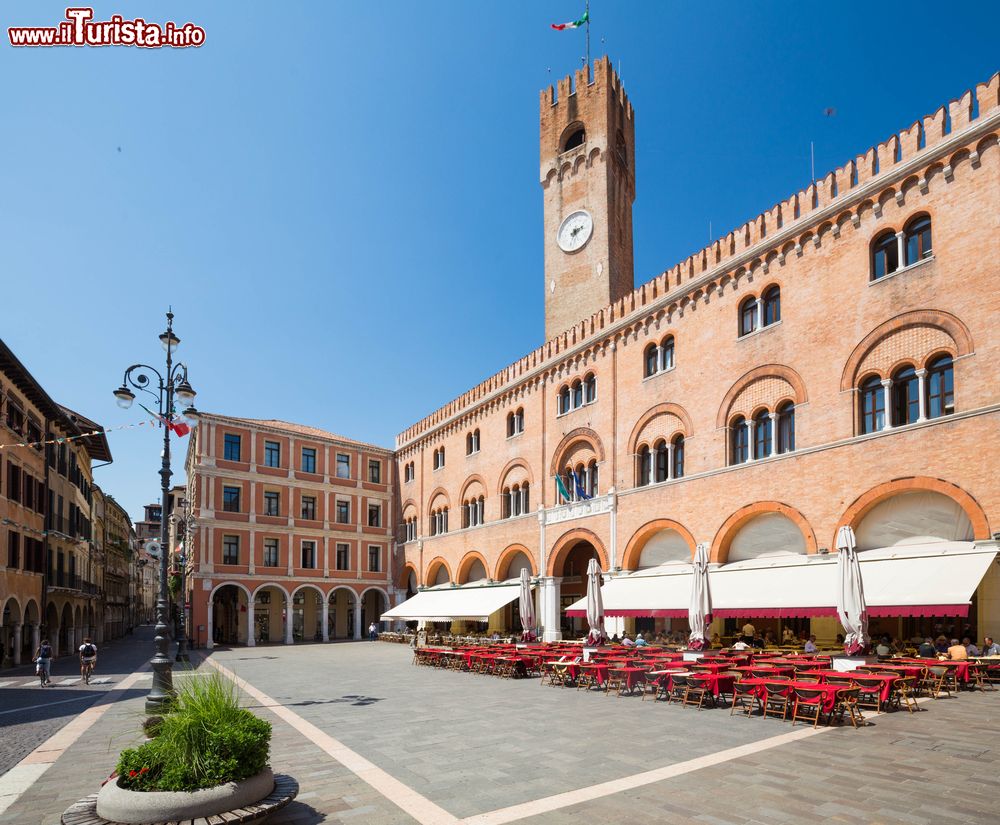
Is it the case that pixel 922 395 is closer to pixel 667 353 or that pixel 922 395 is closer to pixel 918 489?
pixel 918 489

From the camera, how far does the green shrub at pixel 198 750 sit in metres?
5.84

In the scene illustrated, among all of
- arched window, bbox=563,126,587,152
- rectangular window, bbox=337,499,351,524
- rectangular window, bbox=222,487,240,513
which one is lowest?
rectangular window, bbox=337,499,351,524

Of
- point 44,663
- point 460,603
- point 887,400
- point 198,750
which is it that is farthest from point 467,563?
point 198,750

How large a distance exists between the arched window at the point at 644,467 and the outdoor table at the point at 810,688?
Answer: 13377mm

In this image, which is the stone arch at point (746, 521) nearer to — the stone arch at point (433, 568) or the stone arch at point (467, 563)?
the stone arch at point (467, 563)

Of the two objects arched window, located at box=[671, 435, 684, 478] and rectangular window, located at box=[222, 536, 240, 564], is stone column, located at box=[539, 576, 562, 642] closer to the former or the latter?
arched window, located at box=[671, 435, 684, 478]

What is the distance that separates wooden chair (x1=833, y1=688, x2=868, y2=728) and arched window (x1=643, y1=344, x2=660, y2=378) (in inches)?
613

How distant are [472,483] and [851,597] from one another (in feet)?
80.7

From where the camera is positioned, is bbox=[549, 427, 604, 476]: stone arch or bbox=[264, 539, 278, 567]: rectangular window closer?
bbox=[549, 427, 604, 476]: stone arch

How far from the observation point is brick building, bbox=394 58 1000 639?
53.9 ft

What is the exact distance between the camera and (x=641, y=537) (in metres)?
25.0

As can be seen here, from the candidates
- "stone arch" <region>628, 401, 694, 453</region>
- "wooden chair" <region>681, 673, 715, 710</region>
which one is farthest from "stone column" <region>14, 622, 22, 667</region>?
"wooden chair" <region>681, 673, 715, 710</region>

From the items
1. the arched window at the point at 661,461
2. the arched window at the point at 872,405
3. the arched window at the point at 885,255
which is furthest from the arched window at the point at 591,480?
the arched window at the point at 885,255

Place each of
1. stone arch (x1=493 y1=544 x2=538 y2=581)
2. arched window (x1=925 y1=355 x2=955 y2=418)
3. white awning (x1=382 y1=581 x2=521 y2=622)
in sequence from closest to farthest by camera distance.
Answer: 1. arched window (x1=925 y1=355 x2=955 y2=418)
2. white awning (x1=382 y1=581 x2=521 y2=622)
3. stone arch (x1=493 y1=544 x2=538 y2=581)
